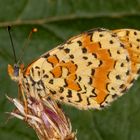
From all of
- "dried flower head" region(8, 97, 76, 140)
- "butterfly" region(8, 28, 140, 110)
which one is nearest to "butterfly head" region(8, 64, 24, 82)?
"butterfly" region(8, 28, 140, 110)

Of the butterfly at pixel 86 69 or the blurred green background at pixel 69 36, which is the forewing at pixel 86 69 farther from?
the blurred green background at pixel 69 36

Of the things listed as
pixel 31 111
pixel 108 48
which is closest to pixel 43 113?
pixel 31 111

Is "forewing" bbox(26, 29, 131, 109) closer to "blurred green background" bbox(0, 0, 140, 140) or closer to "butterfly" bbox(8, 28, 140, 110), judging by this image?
"butterfly" bbox(8, 28, 140, 110)

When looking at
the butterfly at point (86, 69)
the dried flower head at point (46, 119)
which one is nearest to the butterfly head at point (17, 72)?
the butterfly at point (86, 69)

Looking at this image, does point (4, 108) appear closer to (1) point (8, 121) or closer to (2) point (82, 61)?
(1) point (8, 121)

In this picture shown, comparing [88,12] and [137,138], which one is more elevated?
[88,12]
